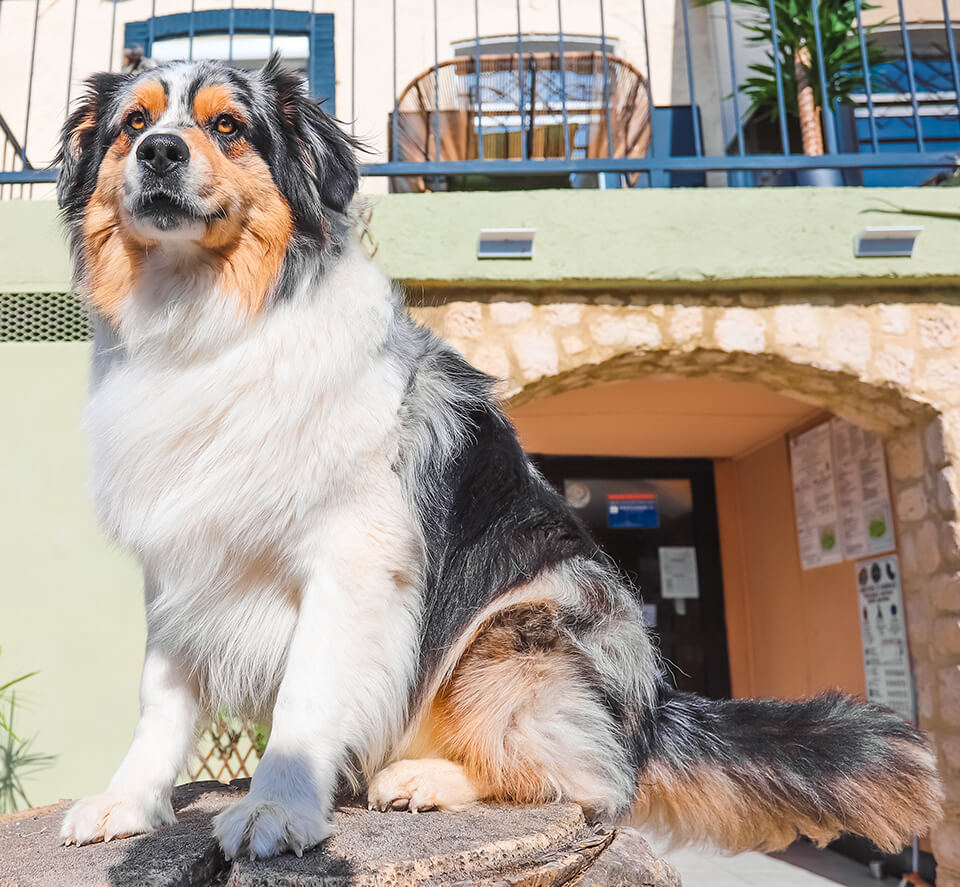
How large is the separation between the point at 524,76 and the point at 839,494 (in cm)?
339

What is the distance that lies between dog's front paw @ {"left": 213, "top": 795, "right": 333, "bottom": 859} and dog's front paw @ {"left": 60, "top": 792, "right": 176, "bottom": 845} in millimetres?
248

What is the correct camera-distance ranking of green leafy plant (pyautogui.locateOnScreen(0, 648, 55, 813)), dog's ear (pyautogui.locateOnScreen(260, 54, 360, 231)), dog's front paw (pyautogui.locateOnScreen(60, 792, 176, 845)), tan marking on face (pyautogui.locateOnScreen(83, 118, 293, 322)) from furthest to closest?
green leafy plant (pyautogui.locateOnScreen(0, 648, 55, 813)) → dog's ear (pyautogui.locateOnScreen(260, 54, 360, 231)) → tan marking on face (pyautogui.locateOnScreen(83, 118, 293, 322)) → dog's front paw (pyautogui.locateOnScreen(60, 792, 176, 845))

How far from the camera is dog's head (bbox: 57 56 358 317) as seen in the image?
1.77 meters

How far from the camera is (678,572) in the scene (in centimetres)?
700

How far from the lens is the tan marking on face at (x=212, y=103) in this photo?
73.9 inches

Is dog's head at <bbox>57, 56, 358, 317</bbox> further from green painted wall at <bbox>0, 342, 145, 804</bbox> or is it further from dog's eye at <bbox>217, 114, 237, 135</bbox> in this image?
green painted wall at <bbox>0, 342, 145, 804</bbox>

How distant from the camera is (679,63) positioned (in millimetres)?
6949

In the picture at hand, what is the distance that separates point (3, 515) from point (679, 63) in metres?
6.06

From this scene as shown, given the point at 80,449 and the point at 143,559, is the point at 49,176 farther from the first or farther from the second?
the point at 143,559

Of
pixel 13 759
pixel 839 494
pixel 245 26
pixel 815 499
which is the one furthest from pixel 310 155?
pixel 245 26

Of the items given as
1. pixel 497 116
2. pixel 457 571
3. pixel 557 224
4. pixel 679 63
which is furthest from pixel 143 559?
pixel 679 63

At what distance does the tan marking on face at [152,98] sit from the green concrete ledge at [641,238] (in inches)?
83.0

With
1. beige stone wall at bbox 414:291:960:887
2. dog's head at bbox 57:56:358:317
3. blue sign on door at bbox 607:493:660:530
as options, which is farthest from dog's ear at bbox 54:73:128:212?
blue sign on door at bbox 607:493:660:530

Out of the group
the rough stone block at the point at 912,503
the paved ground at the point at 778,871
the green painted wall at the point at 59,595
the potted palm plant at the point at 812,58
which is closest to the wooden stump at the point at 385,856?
the green painted wall at the point at 59,595
